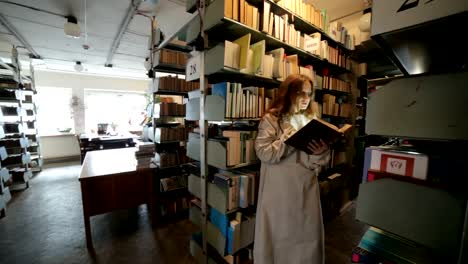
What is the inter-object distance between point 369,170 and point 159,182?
2.42m

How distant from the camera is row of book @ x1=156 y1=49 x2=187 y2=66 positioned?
2506mm

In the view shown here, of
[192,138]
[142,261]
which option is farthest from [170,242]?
[192,138]

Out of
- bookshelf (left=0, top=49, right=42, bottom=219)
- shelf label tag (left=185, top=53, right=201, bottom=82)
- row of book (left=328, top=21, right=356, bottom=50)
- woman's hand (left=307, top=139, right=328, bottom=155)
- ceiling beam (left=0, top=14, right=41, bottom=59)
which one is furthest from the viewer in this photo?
bookshelf (left=0, top=49, right=42, bottom=219)

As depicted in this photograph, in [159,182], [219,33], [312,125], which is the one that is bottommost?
[159,182]

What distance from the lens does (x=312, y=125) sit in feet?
3.25

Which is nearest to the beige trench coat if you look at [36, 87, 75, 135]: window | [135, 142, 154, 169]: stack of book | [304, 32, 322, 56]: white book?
[304, 32, 322, 56]: white book

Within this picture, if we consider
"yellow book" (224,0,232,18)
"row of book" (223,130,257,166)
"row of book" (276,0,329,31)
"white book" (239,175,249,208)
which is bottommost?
"white book" (239,175,249,208)

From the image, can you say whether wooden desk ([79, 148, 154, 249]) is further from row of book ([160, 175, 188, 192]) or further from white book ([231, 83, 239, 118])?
white book ([231, 83, 239, 118])

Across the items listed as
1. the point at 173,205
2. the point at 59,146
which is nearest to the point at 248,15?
the point at 173,205

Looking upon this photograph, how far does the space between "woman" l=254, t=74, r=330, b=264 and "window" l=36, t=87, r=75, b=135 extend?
7264 mm

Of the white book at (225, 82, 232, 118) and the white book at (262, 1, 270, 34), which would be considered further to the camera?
the white book at (262, 1, 270, 34)

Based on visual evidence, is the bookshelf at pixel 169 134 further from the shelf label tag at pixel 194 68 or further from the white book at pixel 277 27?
the white book at pixel 277 27

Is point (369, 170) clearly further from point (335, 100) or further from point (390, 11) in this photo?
point (335, 100)

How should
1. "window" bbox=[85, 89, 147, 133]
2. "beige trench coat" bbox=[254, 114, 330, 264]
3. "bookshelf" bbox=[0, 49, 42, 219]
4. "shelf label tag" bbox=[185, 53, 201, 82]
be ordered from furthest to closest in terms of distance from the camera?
"window" bbox=[85, 89, 147, 133] → "bookshelf" bbox=[0, 49, 42, 219] → "shelf label tag" bbox=[185, 53, 201, 82] → "beige trench coat" bbox=[254, 114, 330, 264]
